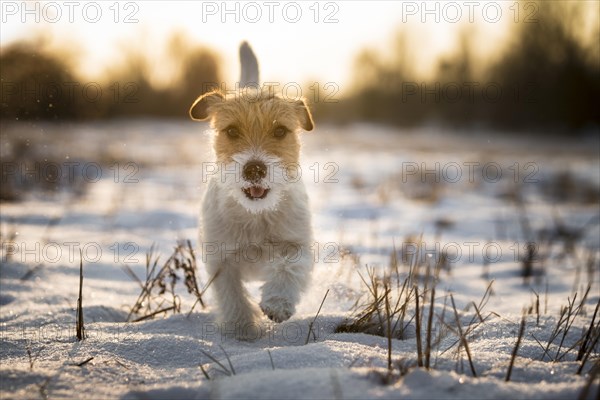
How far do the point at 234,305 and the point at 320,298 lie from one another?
85 centimetres

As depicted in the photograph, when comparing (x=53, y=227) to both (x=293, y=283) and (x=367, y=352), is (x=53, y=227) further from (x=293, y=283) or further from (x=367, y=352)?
(x=367, y=352)

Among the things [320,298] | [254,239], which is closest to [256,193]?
[254,239]

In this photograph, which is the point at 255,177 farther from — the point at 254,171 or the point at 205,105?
the point at 205,105

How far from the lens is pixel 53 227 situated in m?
5.55

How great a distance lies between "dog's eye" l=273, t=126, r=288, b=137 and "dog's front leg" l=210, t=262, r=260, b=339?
91cm

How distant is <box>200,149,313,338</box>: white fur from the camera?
300 cm

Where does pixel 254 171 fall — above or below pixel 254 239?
A: above

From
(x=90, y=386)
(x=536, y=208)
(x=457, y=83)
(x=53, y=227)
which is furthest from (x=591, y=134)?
(x=90, y=386)

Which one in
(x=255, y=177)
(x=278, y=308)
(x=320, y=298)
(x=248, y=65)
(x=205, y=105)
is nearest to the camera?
(x=278, y=308)

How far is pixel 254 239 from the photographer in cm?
321

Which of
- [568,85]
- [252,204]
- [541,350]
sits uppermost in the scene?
[568,85]

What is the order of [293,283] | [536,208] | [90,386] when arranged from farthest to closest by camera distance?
Result: [536,208], [293,283], [90,386]

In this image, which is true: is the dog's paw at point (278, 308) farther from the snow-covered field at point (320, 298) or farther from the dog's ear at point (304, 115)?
the dog's ear at point (304, 115)

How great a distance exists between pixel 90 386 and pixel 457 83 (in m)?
41.5
